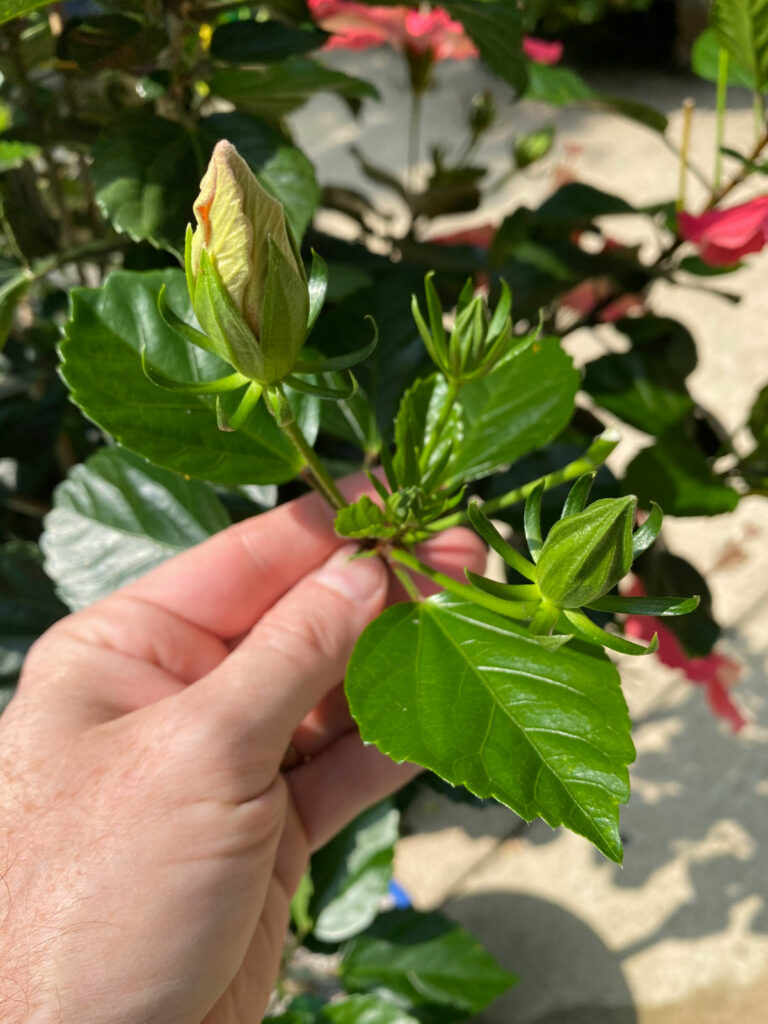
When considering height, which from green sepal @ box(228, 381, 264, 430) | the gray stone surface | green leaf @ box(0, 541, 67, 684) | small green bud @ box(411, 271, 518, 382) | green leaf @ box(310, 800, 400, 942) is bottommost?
the gray stone surface

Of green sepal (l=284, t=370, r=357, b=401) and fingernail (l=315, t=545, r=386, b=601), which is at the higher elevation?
green sepal (l=284, t=370, r=357, b=401)

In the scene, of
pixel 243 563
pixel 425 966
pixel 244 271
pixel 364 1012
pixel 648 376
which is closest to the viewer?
pixel 244 271

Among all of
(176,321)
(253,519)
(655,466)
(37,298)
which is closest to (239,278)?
(176,321)

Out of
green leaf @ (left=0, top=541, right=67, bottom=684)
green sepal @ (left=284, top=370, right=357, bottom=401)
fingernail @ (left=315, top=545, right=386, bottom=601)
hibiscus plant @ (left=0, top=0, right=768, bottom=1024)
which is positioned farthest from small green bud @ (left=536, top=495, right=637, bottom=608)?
green leaf @ (left=0, top=541, right=67, bottom=684)

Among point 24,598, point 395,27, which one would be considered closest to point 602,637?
point 24,598

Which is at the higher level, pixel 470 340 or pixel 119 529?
pixel 470 340

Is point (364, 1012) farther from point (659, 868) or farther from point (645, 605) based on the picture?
point (645, 605)

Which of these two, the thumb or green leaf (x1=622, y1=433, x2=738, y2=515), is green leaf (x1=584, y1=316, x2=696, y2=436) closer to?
green leaf (x1=622, y1=433, x2=738, y2=515)
